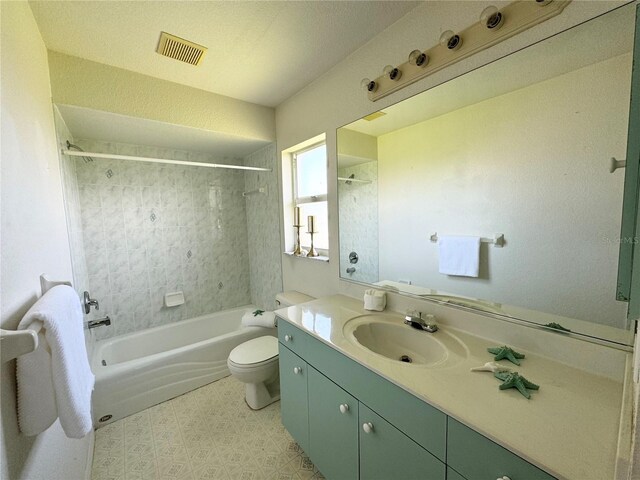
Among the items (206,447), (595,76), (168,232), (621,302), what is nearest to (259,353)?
(206,447)

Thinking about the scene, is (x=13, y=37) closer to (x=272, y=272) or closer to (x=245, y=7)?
(x=245, y=7)

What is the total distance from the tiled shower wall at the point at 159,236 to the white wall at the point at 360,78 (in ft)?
3.40

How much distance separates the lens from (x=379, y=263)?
5.72ft

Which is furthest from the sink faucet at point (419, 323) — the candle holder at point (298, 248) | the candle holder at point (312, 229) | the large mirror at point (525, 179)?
the candle holder at point (298, 248)

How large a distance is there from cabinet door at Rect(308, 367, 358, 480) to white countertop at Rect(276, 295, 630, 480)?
26 cm

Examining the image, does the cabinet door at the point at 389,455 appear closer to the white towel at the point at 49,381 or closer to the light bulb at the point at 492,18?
the white towel at the point at 49,381

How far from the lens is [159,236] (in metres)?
2.68

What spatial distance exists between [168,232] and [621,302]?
3.27 meters

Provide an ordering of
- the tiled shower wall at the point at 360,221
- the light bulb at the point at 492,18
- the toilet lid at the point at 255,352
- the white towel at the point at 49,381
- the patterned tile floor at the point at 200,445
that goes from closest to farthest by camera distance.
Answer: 1. the white towel at the point at 49,381
2. the light bulb at the point at 492,18
3. the patterned tile floor at the point at 200,445
4. the tiled shower wall at the point at 360,221
5. the toilet lid at the point at 255,352

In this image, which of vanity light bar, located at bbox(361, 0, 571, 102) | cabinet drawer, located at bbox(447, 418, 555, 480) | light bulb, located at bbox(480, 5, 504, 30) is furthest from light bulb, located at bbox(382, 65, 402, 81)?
cabinet drawer, located at bbox(447, 418, 555, 480)

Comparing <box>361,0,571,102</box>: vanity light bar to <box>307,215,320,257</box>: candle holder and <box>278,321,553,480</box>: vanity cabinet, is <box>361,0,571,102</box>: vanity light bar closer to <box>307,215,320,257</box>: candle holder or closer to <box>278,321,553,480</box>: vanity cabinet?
<box>307,215,320,257</box>: candle holder

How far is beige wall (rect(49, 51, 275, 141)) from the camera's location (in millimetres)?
1580

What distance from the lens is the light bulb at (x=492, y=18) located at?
1.01 m

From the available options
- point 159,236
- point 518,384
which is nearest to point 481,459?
point 518,384
